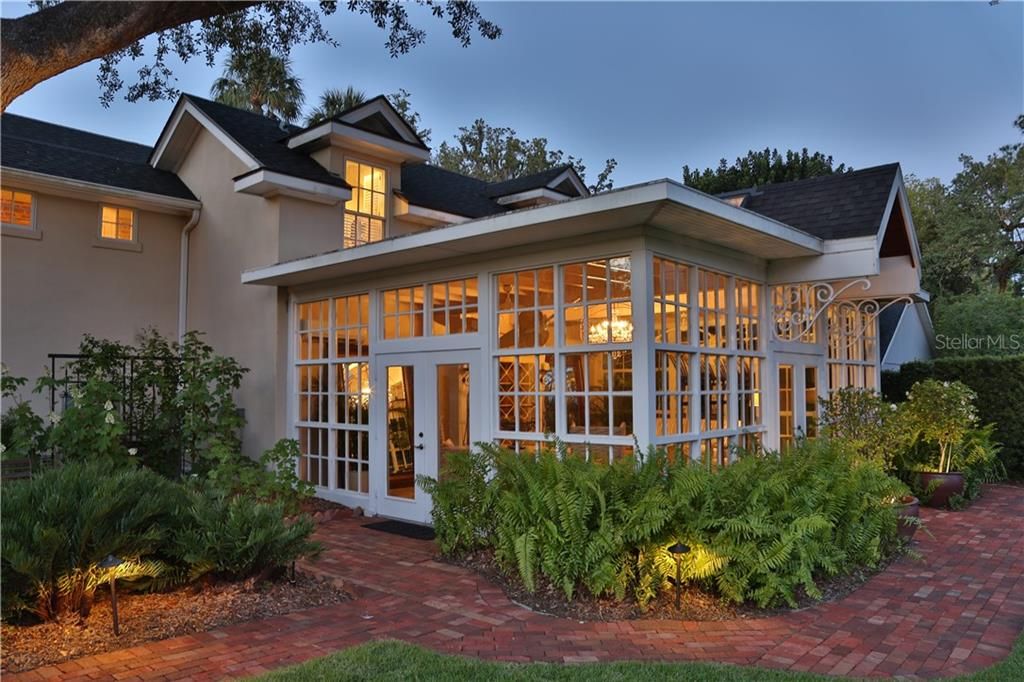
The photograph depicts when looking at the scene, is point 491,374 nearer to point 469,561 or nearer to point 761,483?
point 469,561

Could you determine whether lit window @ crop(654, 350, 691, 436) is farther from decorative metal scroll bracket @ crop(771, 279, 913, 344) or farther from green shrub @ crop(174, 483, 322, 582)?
green shrub @ crop(174, 483, 322, 582)

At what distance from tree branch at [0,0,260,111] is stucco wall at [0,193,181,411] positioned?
Result: 6443 mm

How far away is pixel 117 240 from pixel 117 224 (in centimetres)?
27

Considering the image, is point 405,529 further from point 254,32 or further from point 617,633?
point 254,32

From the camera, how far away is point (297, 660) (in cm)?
395

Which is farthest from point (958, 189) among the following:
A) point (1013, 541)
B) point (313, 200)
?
point (313, 200)

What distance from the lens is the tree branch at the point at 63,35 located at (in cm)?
425

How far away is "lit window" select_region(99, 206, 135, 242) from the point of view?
1067 centimetres

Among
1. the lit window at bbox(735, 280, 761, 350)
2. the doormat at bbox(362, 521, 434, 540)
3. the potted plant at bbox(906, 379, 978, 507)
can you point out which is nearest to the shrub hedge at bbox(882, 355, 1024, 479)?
the potted plant at bbox(906, 379, 978, 507)

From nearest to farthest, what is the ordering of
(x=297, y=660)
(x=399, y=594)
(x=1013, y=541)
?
(x=297, y=660) < (x=399, y=594) < (x=1013, y=541)

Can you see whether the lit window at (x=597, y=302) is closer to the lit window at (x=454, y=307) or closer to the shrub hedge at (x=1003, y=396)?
the lit window at (x=454, y=307)

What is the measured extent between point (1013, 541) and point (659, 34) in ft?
28.0

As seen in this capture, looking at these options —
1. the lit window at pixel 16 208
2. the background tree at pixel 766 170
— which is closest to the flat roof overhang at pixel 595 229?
the lit window at pixel 16 208

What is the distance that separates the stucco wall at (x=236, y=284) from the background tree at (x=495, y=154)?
2074 cm
